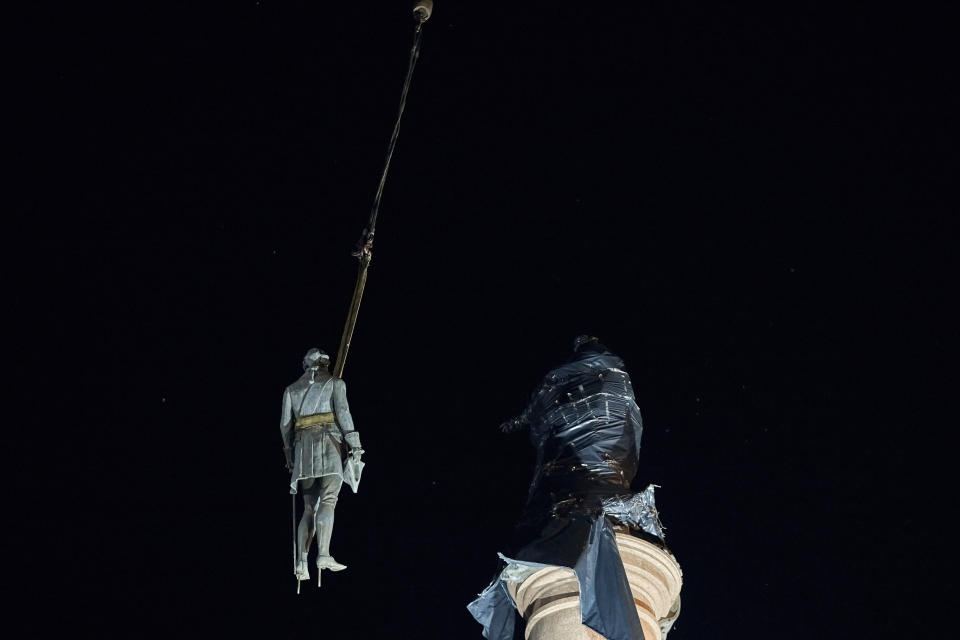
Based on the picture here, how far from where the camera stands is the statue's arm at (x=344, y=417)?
12680mm

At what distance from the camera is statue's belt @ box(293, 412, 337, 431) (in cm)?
1289

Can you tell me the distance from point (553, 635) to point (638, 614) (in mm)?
719

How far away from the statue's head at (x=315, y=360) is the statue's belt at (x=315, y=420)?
21.5 inches

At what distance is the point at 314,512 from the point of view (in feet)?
41.1

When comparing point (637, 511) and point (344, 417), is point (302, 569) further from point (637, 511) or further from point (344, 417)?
point (637, 511)

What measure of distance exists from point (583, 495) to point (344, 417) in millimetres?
2330

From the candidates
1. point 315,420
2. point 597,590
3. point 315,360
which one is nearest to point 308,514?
point 315,420

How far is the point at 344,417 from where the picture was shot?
12914 mm

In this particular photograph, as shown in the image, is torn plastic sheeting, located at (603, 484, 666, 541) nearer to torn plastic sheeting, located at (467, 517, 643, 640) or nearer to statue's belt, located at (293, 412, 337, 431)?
torn plastic sheeting, located at (467, 517, 643, 640)

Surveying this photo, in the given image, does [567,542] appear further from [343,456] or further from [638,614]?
[343,456]

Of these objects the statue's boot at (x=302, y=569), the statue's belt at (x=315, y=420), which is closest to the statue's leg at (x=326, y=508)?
the statue's boot at (x=302, y=569)

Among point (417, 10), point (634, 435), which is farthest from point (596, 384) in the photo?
point (417, 10)

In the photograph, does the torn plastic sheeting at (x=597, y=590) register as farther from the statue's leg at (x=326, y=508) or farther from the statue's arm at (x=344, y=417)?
the statue's arm at (x=344, y=417)

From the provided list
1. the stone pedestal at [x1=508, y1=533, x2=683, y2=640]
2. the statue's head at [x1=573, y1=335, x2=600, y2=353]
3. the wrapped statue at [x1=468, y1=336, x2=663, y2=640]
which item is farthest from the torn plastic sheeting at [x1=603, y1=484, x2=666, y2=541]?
the statue's head at [x1=573, y1=335, x2=600, y2=353]
